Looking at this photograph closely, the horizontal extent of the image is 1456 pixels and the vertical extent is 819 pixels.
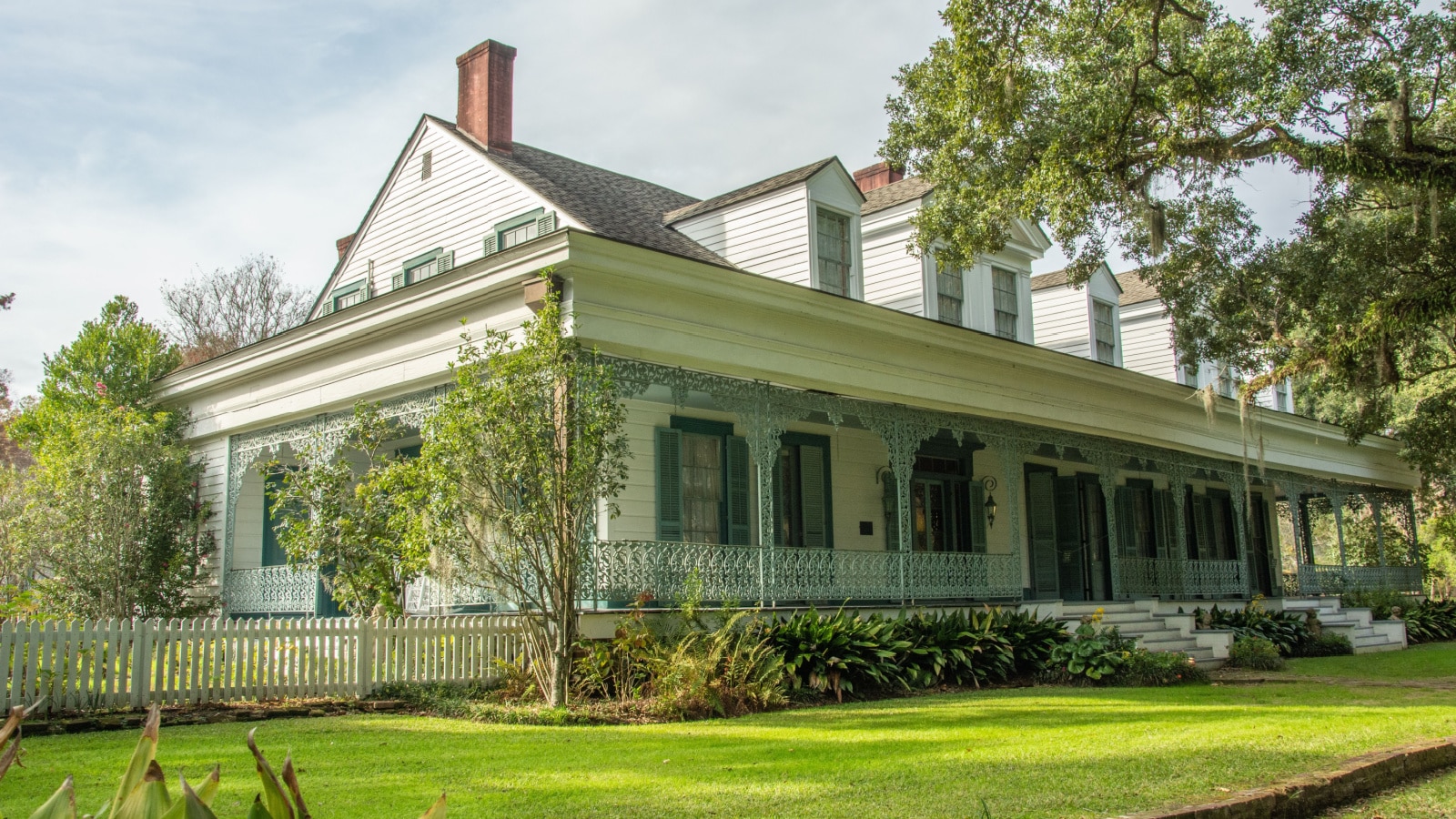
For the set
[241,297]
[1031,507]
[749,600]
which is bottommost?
[749,600]

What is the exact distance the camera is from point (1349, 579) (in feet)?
86.2

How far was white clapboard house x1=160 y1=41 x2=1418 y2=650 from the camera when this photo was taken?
42.4 feet

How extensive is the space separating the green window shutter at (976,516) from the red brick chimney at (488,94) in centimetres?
996

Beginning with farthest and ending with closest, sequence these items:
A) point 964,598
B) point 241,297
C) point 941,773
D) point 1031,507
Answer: point 241,297 → point 1031,507 → point 964,598 → point 941,773

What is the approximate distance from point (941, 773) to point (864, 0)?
309 inches

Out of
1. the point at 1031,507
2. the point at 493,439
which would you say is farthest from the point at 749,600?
the point at 1031,507

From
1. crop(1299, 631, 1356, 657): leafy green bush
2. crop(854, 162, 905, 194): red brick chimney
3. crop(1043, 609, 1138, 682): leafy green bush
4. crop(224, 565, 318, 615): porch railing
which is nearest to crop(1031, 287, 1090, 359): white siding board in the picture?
crop(854, 162, 905, 194): red brick chimney

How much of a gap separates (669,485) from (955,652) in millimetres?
4268

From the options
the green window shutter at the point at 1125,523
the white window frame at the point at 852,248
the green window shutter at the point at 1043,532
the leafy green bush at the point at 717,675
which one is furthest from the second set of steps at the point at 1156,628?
the leafy green bush at the point at 717,675

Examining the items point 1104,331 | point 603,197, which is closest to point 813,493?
point 603,197

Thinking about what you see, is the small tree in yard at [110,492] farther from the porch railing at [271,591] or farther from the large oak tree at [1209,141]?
the large oak tree at [1209,141]

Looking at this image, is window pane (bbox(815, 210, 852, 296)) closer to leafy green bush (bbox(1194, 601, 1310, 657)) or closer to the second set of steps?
the second set of steps

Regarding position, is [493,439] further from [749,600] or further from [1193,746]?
[1193,746]

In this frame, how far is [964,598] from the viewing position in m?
16.4
